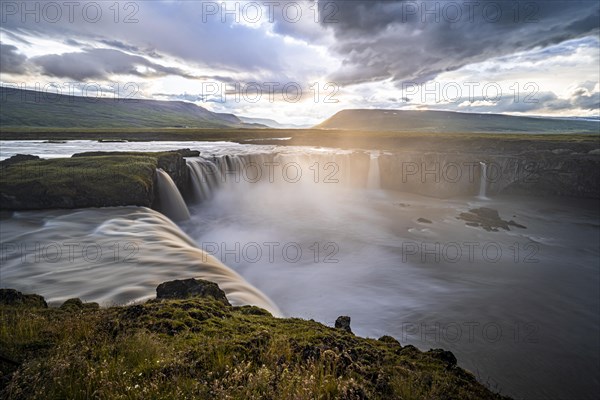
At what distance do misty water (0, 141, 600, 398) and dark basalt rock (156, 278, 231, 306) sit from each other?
1.62 m

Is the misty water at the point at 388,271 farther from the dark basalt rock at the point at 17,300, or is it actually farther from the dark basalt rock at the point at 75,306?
the dark basalt rock at the point at 17,300

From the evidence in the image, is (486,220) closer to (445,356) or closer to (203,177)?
(445,356)

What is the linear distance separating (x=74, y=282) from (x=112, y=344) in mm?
8413

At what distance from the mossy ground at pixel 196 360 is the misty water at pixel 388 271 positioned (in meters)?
4.69

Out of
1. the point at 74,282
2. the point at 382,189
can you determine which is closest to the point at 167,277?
the point at 74,282

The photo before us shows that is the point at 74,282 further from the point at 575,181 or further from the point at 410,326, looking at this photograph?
the point at 575,181

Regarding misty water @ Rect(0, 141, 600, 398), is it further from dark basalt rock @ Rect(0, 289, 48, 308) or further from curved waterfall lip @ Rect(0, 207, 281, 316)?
dark basalt rock @ Rect(0, 289, 48, 308)

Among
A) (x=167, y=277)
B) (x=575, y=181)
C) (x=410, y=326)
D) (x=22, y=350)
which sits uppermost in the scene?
(x=575, y=181)

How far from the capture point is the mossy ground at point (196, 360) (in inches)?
164

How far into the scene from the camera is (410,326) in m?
15.0

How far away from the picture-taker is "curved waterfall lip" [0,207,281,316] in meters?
11.5

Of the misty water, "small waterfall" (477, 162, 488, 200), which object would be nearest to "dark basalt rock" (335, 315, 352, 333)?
the misty water

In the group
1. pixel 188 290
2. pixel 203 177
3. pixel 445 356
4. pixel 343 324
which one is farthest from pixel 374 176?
pixel 445 356

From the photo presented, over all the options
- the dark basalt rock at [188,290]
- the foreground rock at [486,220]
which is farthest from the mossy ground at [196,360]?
the foreground rock at [486,220]
